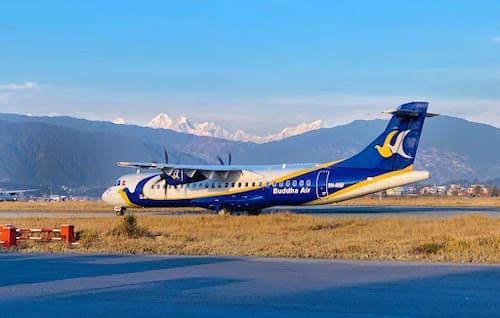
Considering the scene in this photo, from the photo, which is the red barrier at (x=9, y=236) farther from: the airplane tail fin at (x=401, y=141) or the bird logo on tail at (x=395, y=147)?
the bird logo on tail at (x=395, y=147)

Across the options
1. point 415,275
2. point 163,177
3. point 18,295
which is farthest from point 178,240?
point 163,177

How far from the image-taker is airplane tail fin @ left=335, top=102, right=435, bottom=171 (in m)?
38.5

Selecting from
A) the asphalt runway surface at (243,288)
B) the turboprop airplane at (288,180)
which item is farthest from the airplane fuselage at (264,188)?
the asphalt runway surface at (243,288)

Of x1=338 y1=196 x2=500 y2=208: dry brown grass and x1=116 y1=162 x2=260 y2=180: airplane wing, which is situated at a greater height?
x1=116 y1=162 x2=260 y2=180: airplane wing

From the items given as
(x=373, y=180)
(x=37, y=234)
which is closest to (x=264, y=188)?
(x=373, y=180)

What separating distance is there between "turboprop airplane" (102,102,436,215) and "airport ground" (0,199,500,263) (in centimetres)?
384

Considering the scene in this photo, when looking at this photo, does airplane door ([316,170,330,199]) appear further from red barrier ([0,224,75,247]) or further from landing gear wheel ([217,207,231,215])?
red barrier ([0,224,75,247])

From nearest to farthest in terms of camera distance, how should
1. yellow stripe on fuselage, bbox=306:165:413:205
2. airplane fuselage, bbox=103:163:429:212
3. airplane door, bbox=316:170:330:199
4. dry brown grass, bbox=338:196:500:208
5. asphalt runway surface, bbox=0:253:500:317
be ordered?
asphalt runway surface, bbox=0:253:500:317, yellow stripe on fuselage, bbox=306:165:413:205, airplane fuselage, bbox=103:163:429:212, airplane door, bbox=316:170:330:199, dry brown grass, bbox=338:196:500:208

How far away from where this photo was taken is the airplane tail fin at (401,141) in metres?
38.5

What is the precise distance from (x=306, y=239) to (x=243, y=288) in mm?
12202

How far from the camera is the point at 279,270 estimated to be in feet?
55.1

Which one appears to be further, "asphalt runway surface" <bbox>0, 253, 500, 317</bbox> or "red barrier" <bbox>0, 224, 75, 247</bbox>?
"red barrier" <bbox>0, 224, 75, 247</bbox>

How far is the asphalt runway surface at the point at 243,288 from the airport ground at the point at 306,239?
2316 millimetres

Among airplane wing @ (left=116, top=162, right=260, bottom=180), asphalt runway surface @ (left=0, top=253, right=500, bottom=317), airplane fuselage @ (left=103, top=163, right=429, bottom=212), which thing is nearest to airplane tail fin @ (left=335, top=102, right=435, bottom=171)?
airplane fuselage @ (left=103, top=163, right=429, bottom=212)
